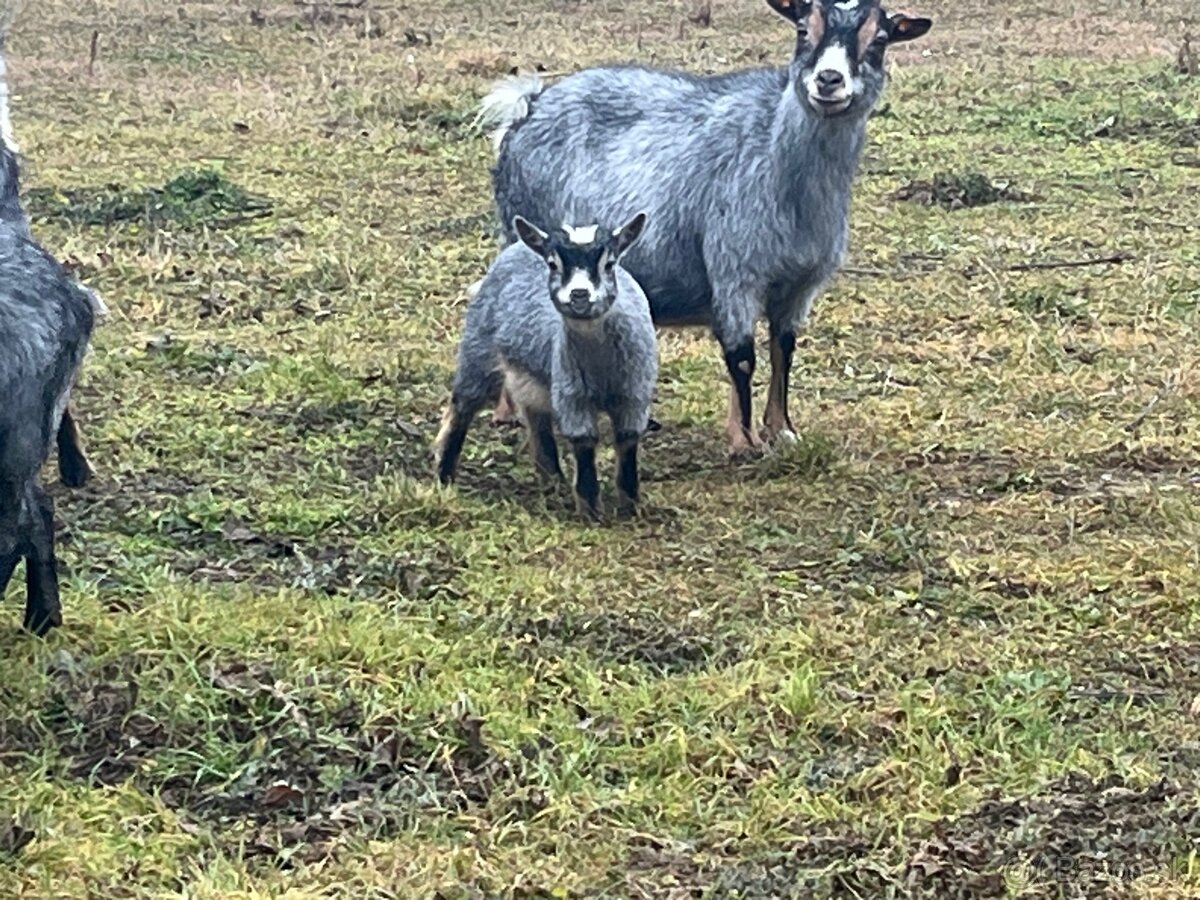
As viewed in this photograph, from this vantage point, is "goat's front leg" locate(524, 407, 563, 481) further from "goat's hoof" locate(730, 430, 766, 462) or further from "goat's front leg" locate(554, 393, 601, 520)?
"goat's hoof" locate(730, 430, 766, 462)

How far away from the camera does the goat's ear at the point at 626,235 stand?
7.15 meters

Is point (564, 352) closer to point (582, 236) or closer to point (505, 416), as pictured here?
point (582, 236)

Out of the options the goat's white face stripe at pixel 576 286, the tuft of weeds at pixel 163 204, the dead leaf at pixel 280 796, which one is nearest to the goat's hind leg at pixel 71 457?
the goat's white face stripe at pixel 576 286

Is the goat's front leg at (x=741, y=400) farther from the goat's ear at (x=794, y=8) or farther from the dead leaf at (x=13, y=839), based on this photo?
the dead leaf at (x=13, y=839)

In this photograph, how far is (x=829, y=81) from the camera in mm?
7660

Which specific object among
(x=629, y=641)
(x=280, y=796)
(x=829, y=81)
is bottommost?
(x=629, y=641)

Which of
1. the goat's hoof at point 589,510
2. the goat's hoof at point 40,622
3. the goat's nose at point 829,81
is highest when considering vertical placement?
the goat's nose at point 829,81

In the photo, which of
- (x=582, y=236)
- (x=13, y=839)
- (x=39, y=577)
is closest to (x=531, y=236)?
(x=582, y=236)

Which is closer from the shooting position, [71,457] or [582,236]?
[582,236]

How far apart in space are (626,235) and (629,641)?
183 centimetres

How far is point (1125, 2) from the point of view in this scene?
23.2m

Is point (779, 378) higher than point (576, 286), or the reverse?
point (576, 286)

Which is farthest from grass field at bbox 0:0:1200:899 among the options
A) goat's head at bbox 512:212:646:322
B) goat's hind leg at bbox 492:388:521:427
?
goat's head at bbox 512:212:646:322

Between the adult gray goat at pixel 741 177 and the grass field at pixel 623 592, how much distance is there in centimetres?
53
